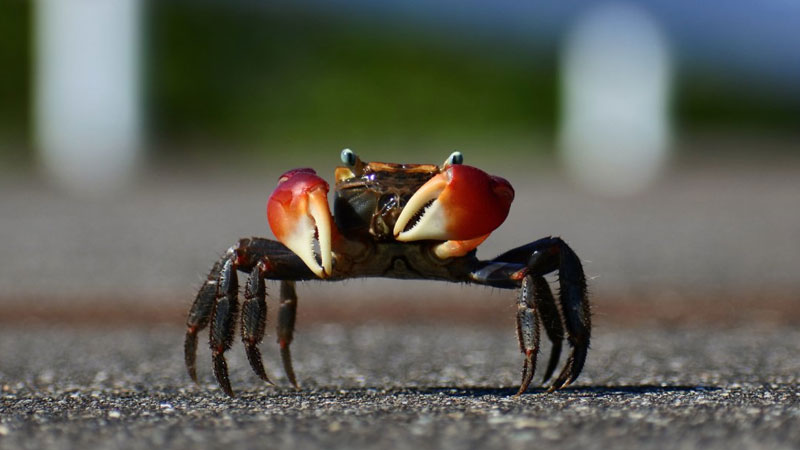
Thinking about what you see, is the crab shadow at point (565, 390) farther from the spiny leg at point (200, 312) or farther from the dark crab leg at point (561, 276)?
the spiny leg at point (200, 312)

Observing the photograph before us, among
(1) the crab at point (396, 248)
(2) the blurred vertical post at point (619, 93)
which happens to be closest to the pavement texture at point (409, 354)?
(1) the crab at point (396, 248)

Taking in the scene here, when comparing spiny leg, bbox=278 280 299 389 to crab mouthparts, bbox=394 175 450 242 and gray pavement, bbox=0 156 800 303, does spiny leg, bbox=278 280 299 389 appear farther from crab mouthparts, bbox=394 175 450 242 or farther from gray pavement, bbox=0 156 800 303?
gray pavement, bbox=0 156 800 303

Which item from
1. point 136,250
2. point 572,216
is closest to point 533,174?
point 572,216

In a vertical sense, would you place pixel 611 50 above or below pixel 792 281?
above

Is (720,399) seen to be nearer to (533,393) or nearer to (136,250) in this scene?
(533,393)

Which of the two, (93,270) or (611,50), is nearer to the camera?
(93,270)

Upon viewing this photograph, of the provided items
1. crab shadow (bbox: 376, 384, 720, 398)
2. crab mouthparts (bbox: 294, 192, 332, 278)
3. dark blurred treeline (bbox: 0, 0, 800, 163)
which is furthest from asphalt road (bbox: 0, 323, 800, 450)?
dark blurred treeline (bbox: 0, 0, 800, 163)

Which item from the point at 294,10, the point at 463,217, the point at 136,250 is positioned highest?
the point at 294,10
